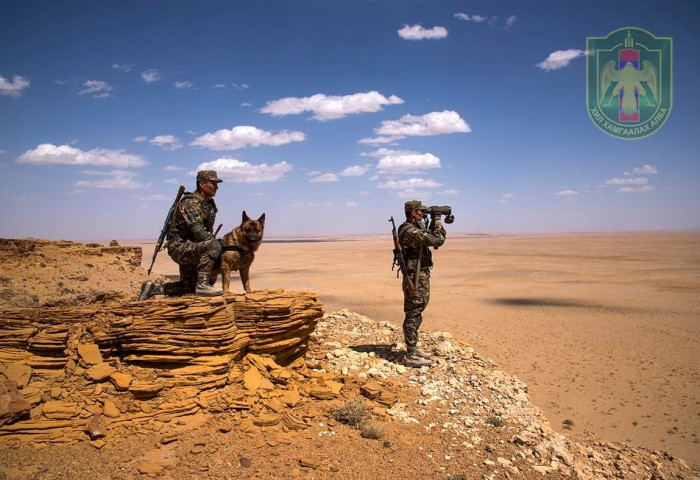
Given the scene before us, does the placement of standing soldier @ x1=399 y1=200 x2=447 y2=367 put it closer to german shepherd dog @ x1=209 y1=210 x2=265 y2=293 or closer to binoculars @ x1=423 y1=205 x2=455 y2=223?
binoculars @ x1=423 y1=205 x2=455 y2=223

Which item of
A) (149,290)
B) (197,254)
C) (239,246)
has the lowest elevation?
(149,290)

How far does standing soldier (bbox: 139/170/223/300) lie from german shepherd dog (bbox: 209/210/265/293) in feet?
0.46

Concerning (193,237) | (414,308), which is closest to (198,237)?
(193,237)

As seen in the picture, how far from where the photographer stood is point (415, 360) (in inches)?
349

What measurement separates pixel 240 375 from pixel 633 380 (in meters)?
11.1

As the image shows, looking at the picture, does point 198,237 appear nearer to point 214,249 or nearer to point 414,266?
point 214,249

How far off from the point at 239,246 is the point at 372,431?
359cm

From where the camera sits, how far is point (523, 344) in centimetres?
1402

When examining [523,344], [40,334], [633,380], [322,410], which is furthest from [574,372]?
[40,334]

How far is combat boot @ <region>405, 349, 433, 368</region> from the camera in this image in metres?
8.83

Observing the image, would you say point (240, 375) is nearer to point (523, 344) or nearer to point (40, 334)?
point (40, 334)

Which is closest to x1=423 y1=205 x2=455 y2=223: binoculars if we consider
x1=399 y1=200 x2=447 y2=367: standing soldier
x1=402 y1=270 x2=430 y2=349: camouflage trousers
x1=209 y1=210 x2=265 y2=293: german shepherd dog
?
x1=399 y1=200 x2=447 y2=367: standing soldier

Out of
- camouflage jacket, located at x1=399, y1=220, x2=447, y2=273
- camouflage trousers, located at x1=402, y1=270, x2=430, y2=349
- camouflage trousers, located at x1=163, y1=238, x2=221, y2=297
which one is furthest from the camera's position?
camouflage trousers, located at x1=402, y1=270, x2=430, y2=349

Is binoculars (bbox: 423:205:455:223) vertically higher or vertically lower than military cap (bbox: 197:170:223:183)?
lower
